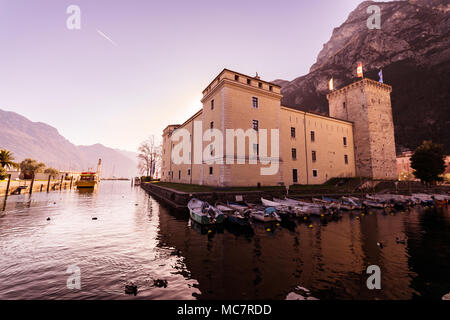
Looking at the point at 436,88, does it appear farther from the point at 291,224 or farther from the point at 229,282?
the point at 229,282

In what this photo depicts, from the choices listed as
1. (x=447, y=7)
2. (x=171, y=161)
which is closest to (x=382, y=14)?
(x=447, y=7)

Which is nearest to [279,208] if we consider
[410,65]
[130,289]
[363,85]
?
[130,289]

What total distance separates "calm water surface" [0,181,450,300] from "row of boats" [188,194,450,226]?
121 cm

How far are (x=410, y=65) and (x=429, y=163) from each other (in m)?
89.6

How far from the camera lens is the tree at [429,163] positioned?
3796cm

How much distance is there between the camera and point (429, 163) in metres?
38.0

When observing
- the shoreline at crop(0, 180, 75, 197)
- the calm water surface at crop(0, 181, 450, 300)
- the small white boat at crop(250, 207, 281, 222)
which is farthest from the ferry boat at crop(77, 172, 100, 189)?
the small white boat at crop(250, 207, 281, 222)

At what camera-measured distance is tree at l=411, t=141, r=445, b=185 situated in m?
38.0

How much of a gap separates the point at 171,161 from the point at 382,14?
156m

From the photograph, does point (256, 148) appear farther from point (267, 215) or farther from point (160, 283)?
point (160, 283)

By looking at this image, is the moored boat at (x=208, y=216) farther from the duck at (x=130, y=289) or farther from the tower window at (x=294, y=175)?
the tower window at (x=294, y=175)

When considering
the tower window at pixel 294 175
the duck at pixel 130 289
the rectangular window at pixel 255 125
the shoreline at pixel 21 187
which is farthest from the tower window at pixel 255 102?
the shoreline at pixel 21 187

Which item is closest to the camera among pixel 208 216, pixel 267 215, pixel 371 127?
pixel 208 216

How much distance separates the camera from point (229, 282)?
6742mm
